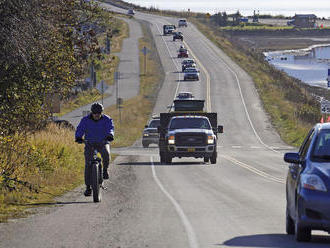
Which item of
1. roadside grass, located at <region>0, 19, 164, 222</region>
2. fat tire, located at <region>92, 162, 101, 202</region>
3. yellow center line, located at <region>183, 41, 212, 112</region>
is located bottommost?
yellow center line, located at <region>183, 41, 212, 112</region>

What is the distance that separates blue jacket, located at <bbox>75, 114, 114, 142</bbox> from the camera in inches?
700

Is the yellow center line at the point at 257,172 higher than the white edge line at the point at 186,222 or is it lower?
lower

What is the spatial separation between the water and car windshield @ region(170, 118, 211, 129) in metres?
85.4

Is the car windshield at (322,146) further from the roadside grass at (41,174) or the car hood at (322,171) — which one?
the roadside grass at (41,174)

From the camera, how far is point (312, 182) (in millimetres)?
11352

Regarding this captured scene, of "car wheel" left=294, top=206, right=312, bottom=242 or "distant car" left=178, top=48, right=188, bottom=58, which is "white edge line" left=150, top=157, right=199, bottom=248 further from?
"distant car" left=178, top=48, right=188, bottom=58

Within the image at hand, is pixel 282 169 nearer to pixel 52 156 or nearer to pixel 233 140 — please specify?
pixel 52 156

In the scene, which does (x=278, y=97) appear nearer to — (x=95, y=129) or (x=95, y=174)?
(x=95, y=129)

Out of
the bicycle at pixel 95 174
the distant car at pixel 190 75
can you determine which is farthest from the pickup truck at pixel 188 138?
the distant car at pixel 190 75

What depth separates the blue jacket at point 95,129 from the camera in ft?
58.3

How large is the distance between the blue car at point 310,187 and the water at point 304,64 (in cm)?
10750

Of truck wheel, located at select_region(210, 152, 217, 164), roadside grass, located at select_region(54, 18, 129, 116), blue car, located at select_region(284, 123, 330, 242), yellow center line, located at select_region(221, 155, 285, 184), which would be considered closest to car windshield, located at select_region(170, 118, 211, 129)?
truck wheel, located at select_region(210, 152, 217, 164)

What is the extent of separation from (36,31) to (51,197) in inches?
139

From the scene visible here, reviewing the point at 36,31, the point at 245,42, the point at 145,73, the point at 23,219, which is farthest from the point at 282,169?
the point at 245,42
